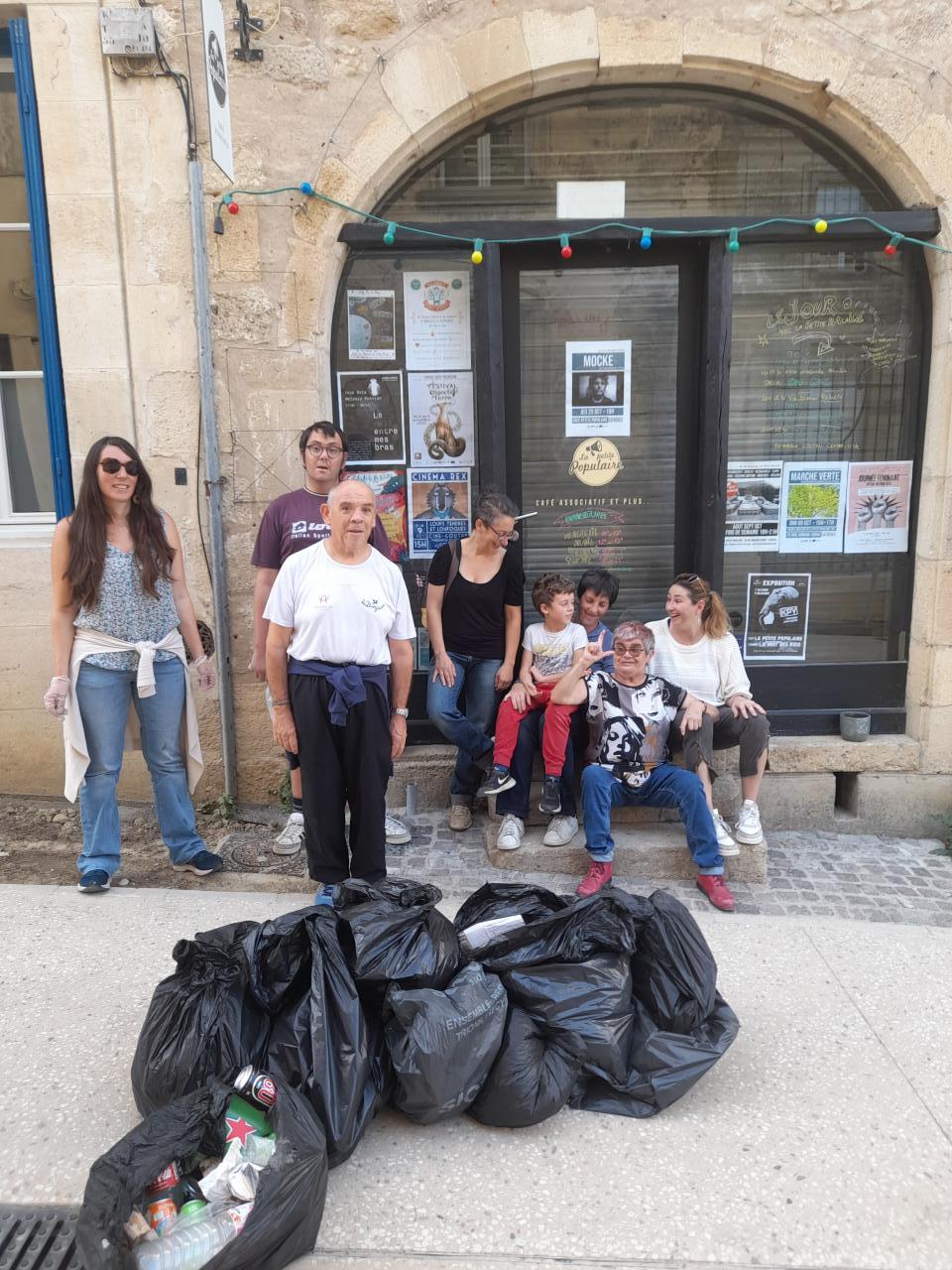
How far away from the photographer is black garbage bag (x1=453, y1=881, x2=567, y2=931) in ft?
9.71

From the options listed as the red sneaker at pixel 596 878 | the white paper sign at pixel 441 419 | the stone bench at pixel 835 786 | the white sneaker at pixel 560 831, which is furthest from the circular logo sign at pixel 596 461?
the red sneaker at pixel 596 878

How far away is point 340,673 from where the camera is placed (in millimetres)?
3396

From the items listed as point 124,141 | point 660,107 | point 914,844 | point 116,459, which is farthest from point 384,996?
point 660,107

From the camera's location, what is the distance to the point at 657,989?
268 centimetres

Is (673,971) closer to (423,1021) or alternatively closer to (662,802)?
(423,1021)

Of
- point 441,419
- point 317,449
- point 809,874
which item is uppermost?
→ point 441,419

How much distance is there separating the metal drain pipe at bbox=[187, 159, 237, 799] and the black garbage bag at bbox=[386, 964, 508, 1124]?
261cm

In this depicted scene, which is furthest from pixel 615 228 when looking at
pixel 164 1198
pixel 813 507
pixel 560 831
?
pixel 164 1198

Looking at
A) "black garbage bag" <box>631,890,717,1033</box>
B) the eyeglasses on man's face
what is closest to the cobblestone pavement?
"black garbage bag" <box>631,890,717,1033</box>

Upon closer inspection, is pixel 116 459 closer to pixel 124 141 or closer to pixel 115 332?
pixel 115 332

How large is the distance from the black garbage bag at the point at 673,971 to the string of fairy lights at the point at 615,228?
11.2 feet

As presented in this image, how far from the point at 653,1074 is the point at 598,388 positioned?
11.8 ft

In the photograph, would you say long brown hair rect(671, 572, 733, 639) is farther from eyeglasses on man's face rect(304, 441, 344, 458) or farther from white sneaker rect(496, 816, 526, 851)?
eyeglasses on man's face rect(304, 441, 344, 458)

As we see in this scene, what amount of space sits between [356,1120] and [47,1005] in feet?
4.47
